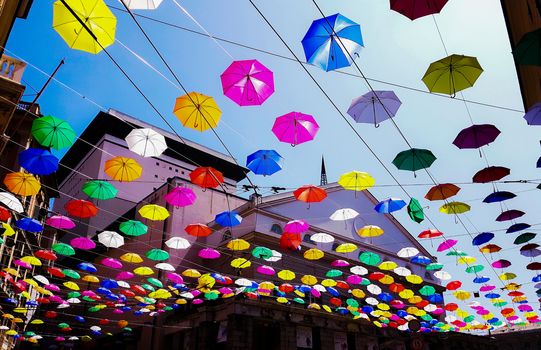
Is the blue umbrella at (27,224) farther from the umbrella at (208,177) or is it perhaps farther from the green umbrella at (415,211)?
the green umbrella at (415,211)

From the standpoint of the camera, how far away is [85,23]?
281 inches

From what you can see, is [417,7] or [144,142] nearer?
[417,7]

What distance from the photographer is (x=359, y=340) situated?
25266 millimetres

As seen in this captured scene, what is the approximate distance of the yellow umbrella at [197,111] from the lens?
31.5 ft

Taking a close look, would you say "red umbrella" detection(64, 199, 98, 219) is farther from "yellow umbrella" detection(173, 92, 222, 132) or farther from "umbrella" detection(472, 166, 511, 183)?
"umbrella" detection(472, 166, 511, 183)

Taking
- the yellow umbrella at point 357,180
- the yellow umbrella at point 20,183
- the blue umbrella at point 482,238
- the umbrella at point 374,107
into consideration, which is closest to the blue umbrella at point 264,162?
the yellow umbrella at point 357,180

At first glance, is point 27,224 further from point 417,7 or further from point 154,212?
point 417,7

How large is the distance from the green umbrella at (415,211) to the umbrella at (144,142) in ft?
30.0

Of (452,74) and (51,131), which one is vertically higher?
(452,74)

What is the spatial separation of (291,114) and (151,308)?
15558mm

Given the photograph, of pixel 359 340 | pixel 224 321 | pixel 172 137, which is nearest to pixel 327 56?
pixel 224 321

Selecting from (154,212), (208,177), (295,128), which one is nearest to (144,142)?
(208,177)

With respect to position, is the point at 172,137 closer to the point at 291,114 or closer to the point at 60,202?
the point at 60,202

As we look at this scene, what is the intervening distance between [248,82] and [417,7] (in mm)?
3679
